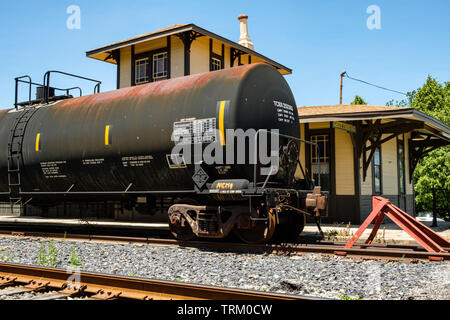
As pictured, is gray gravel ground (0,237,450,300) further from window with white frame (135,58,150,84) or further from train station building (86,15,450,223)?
window with white frame (135,58,150,84)

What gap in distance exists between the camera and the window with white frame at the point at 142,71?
20.5 meters

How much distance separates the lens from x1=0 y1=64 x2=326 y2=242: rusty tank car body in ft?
29.9

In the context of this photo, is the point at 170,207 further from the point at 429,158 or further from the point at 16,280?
the point at 429,158

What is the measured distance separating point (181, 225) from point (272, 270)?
3.19 meters

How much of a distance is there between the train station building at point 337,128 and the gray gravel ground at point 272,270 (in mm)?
5938

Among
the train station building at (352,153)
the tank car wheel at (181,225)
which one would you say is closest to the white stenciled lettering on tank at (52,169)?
the tank car wheel at (181,225)

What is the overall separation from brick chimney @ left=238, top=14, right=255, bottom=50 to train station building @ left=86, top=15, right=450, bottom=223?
55 millimetres

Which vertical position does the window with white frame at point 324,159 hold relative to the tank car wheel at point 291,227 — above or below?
above

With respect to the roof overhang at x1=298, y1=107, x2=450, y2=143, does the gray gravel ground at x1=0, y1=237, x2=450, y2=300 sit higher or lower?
lower

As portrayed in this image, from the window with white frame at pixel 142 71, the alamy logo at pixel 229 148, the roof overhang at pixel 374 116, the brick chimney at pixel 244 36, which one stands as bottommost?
the alamy logo at pixel 229 148

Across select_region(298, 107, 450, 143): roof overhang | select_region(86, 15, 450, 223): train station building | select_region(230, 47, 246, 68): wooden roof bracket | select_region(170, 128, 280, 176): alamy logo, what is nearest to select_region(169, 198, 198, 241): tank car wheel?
select_region(170, 128, 280, 176): alamy logo

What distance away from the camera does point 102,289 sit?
5445 millimetres

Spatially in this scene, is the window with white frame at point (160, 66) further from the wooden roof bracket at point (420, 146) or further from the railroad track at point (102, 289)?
the railroad track at point (102, 289)

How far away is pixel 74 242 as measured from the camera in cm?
1097
